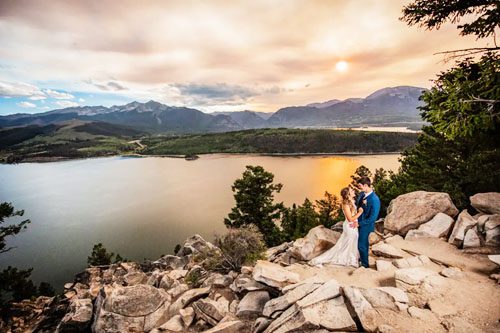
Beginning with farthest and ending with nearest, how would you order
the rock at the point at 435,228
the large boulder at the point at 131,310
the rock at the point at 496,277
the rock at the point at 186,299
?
the rock at the point at 435,228, the rock at the point at 186,299, the large boulder at the point at 131,310, the rock at the point at 496,277

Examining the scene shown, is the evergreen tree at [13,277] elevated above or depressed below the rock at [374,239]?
below

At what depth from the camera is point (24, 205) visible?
81.4 metres

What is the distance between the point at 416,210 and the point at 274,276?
30.9 feet

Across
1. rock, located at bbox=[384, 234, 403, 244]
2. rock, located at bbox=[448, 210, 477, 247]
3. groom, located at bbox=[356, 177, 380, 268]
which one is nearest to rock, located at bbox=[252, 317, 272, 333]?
groom, located at bbox=[356, 177, 380, 268]

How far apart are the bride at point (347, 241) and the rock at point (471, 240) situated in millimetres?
4836

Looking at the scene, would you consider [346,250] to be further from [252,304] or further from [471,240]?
[471,240]

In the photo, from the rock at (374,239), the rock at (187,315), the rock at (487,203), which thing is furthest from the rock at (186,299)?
the rock at (487,203)

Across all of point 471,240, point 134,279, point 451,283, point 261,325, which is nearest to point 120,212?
point 134,279

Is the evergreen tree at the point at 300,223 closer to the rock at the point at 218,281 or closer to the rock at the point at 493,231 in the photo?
the rock at the point at 218,281

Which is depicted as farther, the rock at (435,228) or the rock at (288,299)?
the rock at (435,228)

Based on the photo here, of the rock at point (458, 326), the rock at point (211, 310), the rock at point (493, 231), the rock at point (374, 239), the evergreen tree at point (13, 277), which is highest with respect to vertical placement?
the rock at point (493, 231)

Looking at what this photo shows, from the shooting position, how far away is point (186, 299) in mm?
11109

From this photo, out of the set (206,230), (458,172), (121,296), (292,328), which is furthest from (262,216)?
(292,328)

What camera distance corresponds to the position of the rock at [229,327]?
8.52 meters
